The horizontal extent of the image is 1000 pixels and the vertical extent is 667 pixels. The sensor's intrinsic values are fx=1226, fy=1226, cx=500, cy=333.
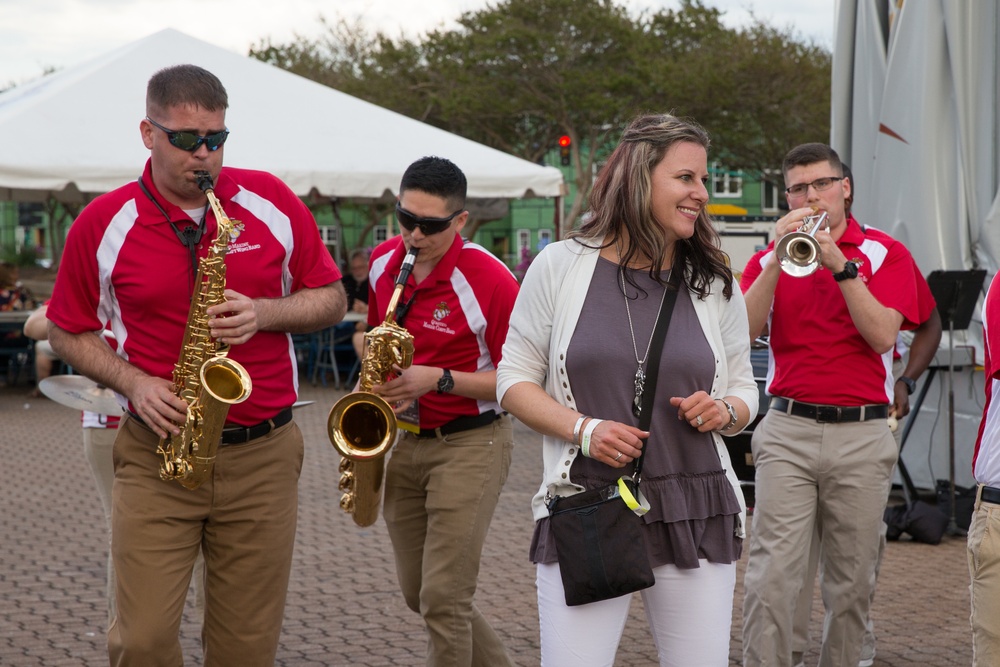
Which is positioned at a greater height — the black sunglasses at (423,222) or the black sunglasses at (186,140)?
the black sunglasses at (186,140)

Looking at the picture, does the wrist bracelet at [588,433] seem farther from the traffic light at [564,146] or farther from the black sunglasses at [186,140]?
the traffic light at [564,146]

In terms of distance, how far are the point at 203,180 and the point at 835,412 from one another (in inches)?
107

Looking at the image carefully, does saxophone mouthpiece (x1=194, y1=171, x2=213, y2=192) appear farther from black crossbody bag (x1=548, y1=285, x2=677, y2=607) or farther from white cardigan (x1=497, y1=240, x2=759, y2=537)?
black crossbody bag (x1=548, y1=285, x2=677, y2=607)

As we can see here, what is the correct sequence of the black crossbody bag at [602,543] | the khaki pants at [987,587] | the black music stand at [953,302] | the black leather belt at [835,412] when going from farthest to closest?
the black music stand at [953,302]
the black leather belt at [835,412]
the khaki pants at [987,587]
the black crossbody bag at [602,543]

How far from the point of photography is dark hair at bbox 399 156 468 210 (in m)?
4.65

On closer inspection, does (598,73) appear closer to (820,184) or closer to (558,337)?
(820,184)

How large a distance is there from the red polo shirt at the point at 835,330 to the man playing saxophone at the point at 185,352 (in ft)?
6.94

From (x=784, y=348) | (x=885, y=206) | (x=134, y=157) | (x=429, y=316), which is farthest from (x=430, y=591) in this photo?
(x=134, y=157)

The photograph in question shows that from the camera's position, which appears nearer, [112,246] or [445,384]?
[112,246]

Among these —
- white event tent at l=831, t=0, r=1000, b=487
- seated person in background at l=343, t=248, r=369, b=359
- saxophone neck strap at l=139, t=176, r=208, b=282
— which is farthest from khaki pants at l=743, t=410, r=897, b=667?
seated person in background at l=343, t=248, r=369, b=359

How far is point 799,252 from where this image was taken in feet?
15.5

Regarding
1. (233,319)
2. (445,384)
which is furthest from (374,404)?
(233,319)

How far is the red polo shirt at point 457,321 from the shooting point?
15.4 ft

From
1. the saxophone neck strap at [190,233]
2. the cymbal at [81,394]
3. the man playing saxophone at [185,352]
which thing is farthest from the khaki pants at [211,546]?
the cymbal at [81,394]
